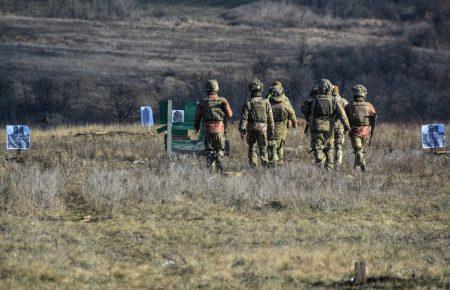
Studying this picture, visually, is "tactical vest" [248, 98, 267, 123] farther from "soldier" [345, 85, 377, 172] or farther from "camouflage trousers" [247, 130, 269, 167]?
→ "soldier" [345, 85, 377, 172]

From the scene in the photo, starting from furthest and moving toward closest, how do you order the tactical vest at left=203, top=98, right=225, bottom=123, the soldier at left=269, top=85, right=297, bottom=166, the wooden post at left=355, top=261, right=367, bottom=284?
1. the soldier at left=269, top=85, right=297, bottom=166
2. the tactical vest at left=203, top=98, right=225, bottom=123
3. the wooden post at left=355, top=261, right=367, bottom=284

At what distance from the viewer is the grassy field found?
33.6 ft

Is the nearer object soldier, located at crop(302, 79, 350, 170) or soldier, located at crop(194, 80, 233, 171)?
soldier, located at crop(194, 80, 233, 171)

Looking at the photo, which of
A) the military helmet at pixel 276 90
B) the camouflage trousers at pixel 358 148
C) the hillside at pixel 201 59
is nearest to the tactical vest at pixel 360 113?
the camouflage trousers at pixel 358 148

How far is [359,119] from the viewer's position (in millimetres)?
18594

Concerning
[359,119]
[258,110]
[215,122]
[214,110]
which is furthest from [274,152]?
[359,119]

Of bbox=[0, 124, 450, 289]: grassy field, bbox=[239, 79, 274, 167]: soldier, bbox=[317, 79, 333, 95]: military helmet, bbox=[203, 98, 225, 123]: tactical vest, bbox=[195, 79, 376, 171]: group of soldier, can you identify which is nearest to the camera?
bbox=[0, 124, 450, 289]: grassy field

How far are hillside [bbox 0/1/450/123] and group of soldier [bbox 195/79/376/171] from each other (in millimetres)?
17271

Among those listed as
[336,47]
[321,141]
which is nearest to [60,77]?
[336,47]

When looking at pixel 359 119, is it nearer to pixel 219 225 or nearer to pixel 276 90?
pixel 276 90

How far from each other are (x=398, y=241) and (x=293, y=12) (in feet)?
174

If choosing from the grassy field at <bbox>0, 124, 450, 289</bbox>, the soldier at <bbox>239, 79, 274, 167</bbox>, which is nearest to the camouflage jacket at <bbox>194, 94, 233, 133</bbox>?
the soldier at <bbox>239, 79, 274, 167</bbox>

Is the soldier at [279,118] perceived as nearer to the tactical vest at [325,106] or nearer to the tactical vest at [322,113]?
the tactical vest at [322,113]

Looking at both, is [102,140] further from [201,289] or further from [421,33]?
[421,33]
